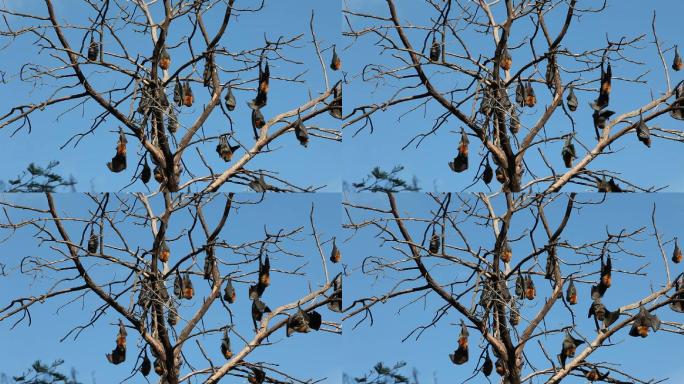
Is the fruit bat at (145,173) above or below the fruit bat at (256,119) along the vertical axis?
below

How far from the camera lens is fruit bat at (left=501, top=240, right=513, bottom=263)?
4285 millimetres

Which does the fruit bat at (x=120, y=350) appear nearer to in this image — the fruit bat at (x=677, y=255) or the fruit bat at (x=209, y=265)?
the fruit bat at (x=209, y=265)

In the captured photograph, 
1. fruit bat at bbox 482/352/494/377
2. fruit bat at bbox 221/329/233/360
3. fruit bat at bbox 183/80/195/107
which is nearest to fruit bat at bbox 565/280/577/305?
fruit bat at bbox 482/352/494/377

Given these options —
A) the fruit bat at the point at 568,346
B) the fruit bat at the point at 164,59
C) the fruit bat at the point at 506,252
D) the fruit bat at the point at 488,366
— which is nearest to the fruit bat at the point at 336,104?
the fruit bat at the point at 164,59

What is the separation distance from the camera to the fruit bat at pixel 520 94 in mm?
4336

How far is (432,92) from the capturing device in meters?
4.27

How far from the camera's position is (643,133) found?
169 inches

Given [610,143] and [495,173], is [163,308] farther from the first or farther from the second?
[610,143]

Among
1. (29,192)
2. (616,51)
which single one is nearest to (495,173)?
(616,51)

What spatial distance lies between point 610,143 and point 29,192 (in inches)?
79.8

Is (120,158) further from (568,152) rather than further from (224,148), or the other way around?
(568,152)

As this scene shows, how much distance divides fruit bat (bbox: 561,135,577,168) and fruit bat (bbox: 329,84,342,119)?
31.8 inches

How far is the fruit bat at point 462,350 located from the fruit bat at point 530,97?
0.78 metres

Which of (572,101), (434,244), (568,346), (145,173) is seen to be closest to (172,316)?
(145,173)
